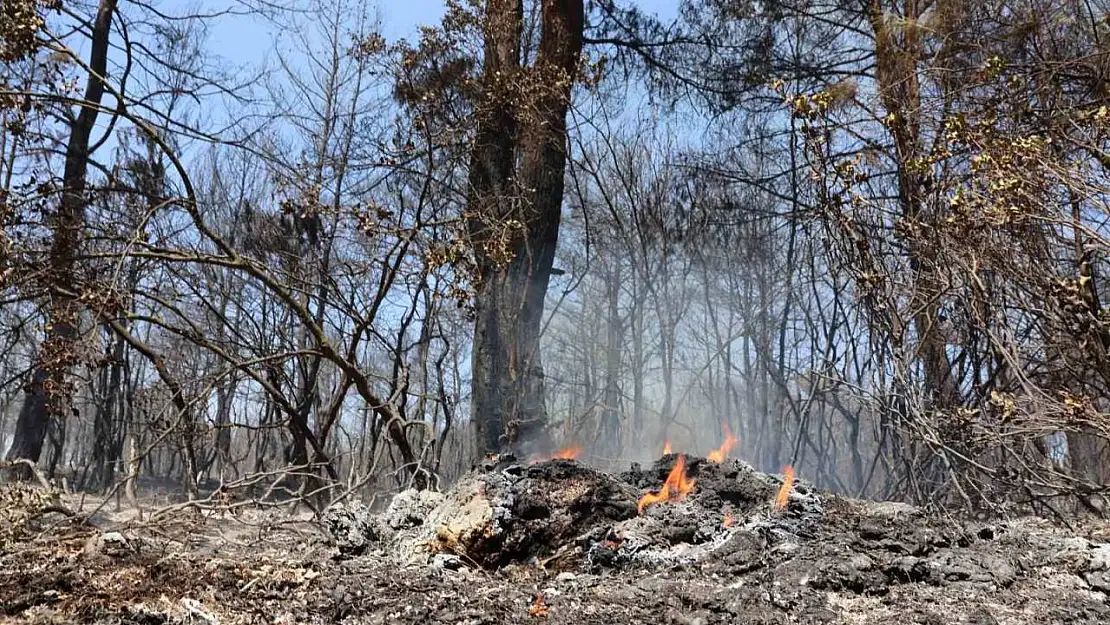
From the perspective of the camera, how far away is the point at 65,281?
5.26 meters

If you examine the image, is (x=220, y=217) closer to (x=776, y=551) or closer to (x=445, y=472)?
(x=445, y=472)

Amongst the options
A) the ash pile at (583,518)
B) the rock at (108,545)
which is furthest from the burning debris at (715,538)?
the rock at (108,545)

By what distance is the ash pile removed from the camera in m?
3.41

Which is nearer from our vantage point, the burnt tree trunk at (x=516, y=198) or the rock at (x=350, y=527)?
the rock at (x=350, y=527)

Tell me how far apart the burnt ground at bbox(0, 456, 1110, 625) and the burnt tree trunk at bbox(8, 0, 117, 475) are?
5.67 feet

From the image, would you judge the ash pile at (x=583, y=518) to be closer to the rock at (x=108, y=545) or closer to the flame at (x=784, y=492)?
the flame at (x=784, y=492)

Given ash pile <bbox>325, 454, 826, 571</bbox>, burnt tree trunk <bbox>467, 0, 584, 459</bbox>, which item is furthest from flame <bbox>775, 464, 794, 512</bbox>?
burnt tree trunk <bbox>467, 0, 584, 459</bbox>

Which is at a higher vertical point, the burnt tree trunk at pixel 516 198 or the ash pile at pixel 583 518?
the burnt tree trunk at pixel 516 198

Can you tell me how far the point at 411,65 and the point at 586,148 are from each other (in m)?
2.09

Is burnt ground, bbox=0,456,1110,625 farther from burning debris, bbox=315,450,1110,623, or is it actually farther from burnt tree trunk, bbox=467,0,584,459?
burnt tree trunk, bbox=467,0,584,459

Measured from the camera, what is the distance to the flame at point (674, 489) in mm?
3816

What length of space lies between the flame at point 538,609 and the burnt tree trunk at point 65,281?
10.8 feet

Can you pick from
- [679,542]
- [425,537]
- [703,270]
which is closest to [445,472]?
[703,270]

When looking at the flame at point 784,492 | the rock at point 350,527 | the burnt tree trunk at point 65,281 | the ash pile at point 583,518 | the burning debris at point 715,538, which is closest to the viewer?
the burning debris at point 715,538
